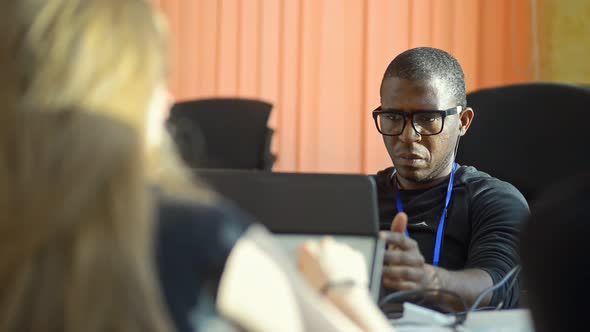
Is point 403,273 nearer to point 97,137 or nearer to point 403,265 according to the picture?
point 403,265

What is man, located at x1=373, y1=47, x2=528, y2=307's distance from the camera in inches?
76.7

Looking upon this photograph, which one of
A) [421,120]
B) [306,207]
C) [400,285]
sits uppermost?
[421,120]

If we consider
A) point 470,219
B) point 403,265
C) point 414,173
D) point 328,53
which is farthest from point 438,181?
point 328,53

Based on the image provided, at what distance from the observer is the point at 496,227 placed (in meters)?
1.92

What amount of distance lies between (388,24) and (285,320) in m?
3.01

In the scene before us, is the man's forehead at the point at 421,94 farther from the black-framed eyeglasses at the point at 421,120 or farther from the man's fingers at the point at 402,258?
the man's fingers at the point at 402,258

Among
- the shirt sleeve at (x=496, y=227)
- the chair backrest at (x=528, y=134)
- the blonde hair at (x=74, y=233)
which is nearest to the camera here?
the blonde hair at (x=74, y=233)

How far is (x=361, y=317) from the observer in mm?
903

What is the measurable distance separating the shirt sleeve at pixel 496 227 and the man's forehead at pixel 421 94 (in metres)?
0.26

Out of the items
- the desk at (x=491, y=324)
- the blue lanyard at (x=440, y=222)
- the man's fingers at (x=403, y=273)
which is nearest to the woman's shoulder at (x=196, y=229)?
the desk at (x=491, y=324)

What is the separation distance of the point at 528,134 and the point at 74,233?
1.56 meters

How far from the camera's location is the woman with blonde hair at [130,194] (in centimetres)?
69

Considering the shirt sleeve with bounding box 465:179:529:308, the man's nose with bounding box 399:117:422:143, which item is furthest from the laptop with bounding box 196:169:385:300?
the man's nose with bounding box 399:117:422:143

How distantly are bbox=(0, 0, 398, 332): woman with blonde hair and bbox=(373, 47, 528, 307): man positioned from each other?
1198 mm
